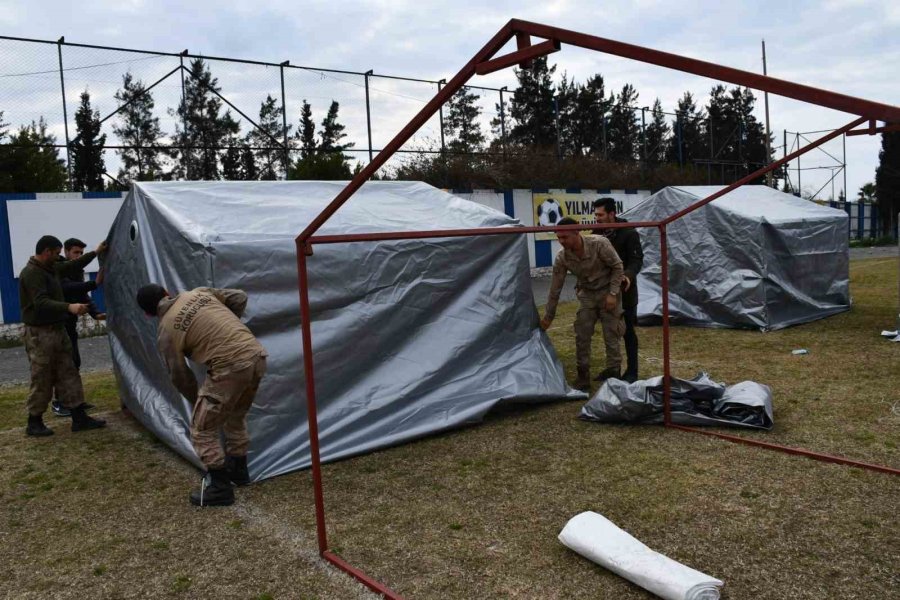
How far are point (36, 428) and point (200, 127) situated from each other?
10.0 m

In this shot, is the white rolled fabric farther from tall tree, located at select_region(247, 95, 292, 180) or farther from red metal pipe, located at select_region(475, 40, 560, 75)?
tall tree, located at select_region(247, 95, 292, 180)

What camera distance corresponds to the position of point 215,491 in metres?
4.08

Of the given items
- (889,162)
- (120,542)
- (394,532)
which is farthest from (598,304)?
(889,162)

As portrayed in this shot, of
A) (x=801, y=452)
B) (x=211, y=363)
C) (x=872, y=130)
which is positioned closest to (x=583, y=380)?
(x=801, y=452)

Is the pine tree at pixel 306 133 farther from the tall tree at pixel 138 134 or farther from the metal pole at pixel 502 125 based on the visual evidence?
the metal pole at pixel 502 125

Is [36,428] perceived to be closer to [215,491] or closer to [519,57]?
[215,491]

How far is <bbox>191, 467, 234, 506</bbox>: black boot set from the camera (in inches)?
160

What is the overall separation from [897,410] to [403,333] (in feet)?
12.3

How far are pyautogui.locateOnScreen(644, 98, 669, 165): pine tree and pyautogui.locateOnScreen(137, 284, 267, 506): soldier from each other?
74.6 ft

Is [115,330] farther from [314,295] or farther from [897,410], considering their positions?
[897,410]

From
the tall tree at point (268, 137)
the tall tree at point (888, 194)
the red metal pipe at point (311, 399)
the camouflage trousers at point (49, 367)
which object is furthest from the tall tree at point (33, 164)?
the tall tree at point (888, 194)

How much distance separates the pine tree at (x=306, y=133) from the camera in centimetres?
1520

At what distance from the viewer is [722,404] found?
525 cm

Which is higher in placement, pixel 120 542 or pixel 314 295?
pixel 314 295
